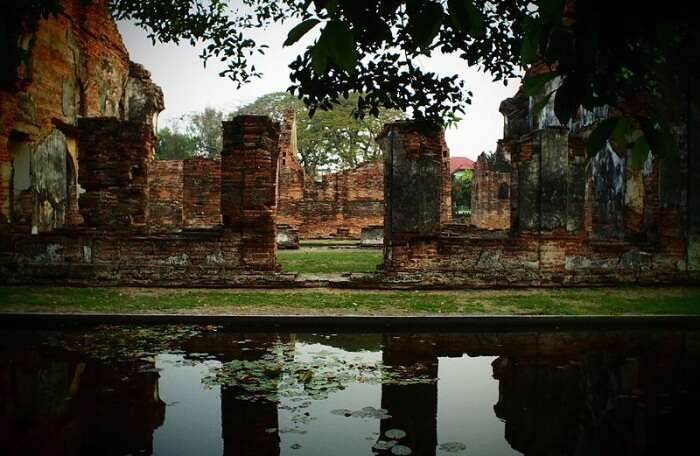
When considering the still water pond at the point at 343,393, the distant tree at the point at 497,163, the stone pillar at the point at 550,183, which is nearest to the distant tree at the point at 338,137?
the distant tree at the point at 497,163

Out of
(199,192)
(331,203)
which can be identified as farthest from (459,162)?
(199,192)

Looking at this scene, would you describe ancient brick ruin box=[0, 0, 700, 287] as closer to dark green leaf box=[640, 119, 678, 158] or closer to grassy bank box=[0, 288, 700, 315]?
grassy bank box=[0, 288, 700, 315]

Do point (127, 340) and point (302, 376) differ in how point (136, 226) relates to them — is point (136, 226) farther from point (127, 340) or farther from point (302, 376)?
point (302, 376)

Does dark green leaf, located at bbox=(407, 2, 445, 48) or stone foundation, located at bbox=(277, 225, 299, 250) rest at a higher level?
dark green leaf, located at bbox=(407, 2, 445, 48)

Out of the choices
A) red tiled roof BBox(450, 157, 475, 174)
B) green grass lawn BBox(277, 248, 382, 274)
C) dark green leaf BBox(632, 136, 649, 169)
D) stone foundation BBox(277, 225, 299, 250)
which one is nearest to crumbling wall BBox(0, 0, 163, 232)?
green grass lawn BBox(277, 248, 382, 274)

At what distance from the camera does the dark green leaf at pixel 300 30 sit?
1.39 metres

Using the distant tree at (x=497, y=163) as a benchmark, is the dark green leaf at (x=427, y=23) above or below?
below

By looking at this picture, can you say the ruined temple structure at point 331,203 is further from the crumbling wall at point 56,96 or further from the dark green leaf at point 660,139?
the dark green leaf at point 660,139

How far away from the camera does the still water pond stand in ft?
11.7

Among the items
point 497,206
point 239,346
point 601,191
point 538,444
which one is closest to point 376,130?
point 497,206

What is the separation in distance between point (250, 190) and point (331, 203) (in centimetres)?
1687

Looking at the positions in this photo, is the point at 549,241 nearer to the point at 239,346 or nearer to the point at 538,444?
the point at 239,346

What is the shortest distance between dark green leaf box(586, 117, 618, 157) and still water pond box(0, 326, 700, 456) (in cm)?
242

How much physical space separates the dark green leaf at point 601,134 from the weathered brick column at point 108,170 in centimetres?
979
